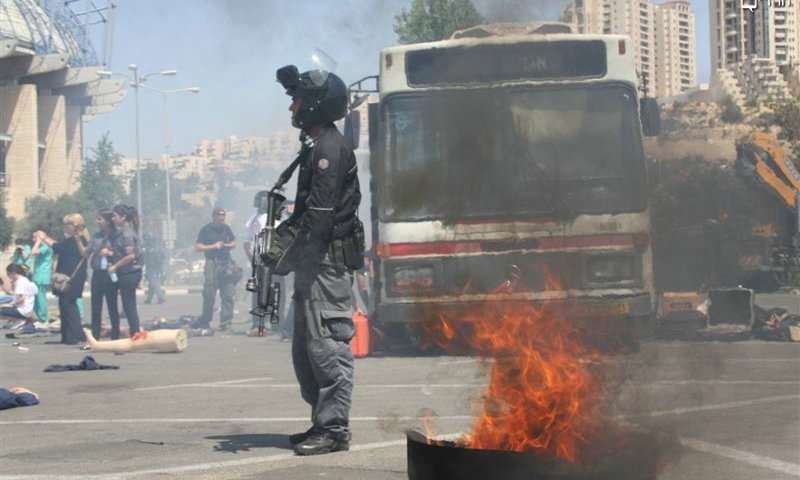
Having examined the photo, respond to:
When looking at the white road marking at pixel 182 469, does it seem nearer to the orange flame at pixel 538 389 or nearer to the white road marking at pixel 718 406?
the orange flame at pixel 538 389

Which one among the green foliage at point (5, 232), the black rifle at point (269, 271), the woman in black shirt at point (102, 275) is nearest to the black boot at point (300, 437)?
the black rifle at point (269, 271)

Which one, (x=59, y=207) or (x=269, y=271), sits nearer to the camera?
(x=269, y=271)

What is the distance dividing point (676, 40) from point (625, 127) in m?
3.23

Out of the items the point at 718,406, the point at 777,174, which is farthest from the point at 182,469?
the point at 777,174

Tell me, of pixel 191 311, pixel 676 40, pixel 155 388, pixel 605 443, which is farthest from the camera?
pixel 191 311

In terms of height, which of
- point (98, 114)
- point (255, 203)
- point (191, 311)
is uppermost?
point (98, 114)

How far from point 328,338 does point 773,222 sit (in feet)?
→ 45.6

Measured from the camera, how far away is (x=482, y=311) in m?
6.32

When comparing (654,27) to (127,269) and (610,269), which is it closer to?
(610,269)

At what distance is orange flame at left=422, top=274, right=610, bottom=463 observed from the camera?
4383 mm

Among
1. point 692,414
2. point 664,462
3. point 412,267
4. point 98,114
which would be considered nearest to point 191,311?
point 412,267

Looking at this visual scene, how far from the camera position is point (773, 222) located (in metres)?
18.6

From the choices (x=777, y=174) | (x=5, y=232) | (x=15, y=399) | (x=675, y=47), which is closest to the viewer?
(x=675, y=47)

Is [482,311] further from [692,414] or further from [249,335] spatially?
[249,335]
